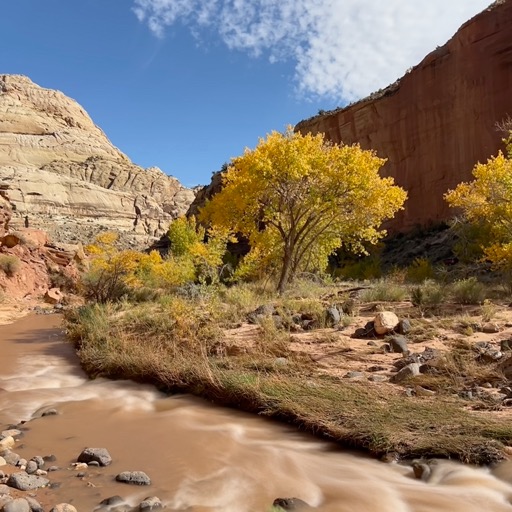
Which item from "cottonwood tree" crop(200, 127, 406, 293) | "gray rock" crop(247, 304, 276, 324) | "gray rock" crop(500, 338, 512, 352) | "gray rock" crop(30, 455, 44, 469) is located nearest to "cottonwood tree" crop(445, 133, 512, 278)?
Result: "cottonwood tree" crop(200, 127, 406, 293)

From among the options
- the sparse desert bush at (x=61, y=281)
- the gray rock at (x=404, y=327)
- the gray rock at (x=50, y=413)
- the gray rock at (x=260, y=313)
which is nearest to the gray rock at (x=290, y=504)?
the gray rock at (x=50, y=413)

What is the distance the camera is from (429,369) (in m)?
6.29

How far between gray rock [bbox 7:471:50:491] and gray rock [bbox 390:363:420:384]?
418 centimetres

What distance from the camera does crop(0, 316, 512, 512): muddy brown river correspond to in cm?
375

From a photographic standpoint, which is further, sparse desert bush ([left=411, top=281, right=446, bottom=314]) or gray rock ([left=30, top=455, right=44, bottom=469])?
sparse desert bush ([left=411, top=281, right=446, bottom=314])

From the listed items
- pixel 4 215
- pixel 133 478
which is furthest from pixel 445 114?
pixel 133 478

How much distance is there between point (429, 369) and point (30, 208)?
7388 cm

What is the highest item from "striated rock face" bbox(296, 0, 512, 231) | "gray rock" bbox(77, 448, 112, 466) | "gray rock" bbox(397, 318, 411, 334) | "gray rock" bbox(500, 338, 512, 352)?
"striated rock face" bbox(296, 0, 512, 231)

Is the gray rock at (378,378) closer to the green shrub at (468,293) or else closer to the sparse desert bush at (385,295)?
the green shrub at (468,293)

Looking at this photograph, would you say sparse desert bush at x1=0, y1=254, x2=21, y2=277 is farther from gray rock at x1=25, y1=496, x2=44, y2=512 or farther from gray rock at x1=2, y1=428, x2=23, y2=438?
gray rock at x1=25, y1=496, x2=44, y2=512

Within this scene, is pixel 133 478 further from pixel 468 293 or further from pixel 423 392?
pixel 468 293

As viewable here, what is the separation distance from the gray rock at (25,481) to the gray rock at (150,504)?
3.03ft

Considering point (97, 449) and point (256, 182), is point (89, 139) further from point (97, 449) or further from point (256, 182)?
point (97, 449)

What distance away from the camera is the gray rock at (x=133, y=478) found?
405cm
